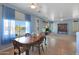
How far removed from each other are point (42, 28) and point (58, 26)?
31 cm

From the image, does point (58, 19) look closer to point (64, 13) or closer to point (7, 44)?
point (64, 13)

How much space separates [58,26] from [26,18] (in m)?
0.60

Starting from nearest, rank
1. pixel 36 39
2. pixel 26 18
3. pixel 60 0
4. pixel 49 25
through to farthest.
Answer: pixel 60 0
pixel 26 18
pixel 49 25
pixel 36 39

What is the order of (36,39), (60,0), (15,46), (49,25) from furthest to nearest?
1. (36,39)
2. (49,25)
3. (15,46)
4. (60,0)

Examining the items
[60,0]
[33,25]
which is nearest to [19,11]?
[33,25]

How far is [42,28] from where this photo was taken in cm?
206

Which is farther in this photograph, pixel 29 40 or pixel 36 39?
pixel 36 39

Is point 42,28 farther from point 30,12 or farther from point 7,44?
point 7,44

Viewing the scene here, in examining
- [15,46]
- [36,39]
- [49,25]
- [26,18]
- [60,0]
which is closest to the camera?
[60,0]

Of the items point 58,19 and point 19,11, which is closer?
point 19,11

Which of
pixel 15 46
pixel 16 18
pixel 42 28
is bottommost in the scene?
A: pixel 15 46

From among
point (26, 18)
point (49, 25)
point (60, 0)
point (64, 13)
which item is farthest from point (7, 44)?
point (60, 0)

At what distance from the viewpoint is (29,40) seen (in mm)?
2061

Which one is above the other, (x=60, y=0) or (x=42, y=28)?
(x=60, y=0)
